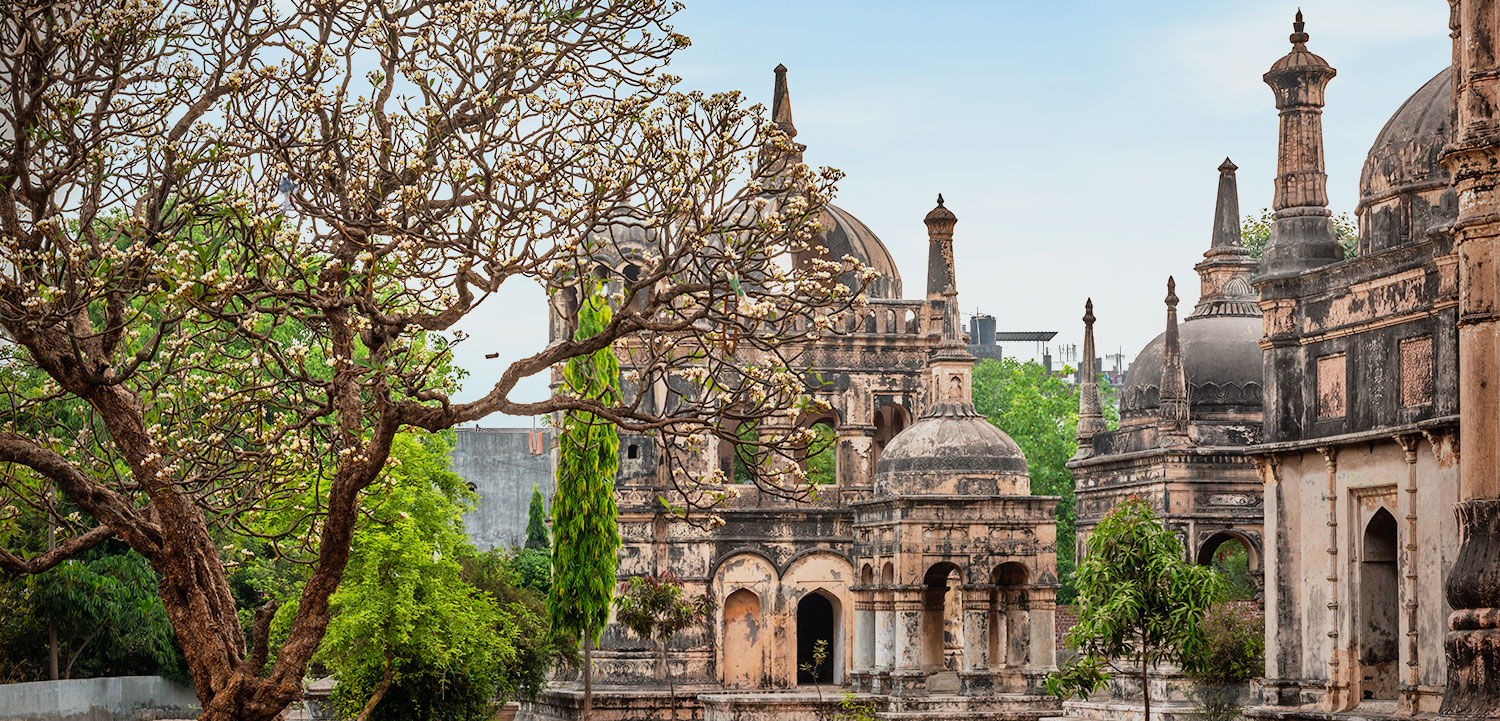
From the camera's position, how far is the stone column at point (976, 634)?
1131 inches

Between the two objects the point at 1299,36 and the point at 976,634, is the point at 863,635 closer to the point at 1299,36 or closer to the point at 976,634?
the point at 976,634

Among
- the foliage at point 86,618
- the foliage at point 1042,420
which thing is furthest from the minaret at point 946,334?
the foliage at point 86,618

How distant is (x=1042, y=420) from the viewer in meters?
49.9

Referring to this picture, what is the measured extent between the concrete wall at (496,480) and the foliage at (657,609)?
24881 mm

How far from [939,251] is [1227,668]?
30.7 ft

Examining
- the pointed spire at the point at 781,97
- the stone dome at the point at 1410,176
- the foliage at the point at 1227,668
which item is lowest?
the foliage at the point at 1227,668

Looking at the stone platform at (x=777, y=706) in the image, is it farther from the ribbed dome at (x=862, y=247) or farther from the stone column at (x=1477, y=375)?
the stone column at (x=1477, y=375)

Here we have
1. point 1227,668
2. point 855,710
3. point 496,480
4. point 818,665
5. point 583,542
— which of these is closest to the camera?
point 855,710

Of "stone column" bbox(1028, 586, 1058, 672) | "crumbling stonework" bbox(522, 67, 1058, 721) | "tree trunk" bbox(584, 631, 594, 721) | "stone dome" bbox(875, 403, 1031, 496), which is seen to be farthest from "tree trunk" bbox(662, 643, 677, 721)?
"stone column" bbox(1028, 586, 1058, 672)

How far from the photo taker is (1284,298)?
2084cm

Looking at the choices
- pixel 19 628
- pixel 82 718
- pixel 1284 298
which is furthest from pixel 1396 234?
pixel 19 628

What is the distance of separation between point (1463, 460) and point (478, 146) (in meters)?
7.96

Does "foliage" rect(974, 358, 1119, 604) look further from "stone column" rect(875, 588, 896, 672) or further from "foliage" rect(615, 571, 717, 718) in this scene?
"foliage" rect(615, 571, 717, 718)

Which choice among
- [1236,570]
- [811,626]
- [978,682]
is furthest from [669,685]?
[1236,570]
